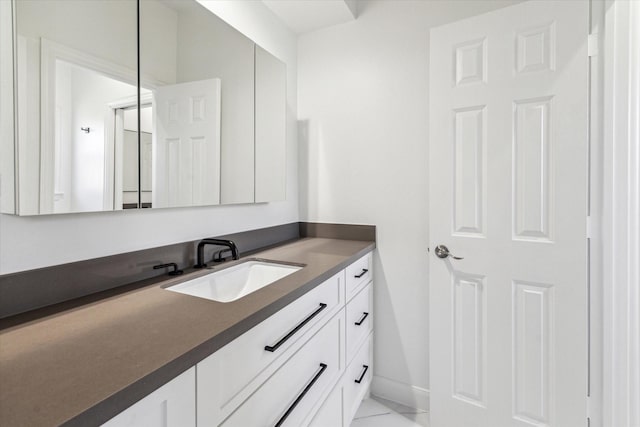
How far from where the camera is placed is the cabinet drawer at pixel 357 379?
1.54 m

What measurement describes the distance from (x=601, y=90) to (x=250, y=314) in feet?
5.68

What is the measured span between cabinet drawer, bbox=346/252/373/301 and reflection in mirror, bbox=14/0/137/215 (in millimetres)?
1068

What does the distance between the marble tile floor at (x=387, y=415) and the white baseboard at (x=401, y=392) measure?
0.03 metres

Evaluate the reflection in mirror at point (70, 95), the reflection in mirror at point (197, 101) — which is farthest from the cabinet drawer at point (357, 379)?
the reflection in mirror at point (70, 95)

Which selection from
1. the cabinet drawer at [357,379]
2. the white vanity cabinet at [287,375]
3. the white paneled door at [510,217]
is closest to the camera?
the white vanity cabinet at [287,375]

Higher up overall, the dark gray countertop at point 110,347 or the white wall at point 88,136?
the white wall at point 88,136

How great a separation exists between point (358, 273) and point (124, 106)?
4.30 ft

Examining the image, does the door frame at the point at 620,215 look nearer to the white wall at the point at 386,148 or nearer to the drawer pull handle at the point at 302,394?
the white wall at the point at 386,148

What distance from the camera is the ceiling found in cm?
188

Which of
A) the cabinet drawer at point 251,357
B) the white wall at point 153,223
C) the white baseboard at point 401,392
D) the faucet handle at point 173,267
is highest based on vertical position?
the white wall at point 153,223

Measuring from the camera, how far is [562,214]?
141 cm

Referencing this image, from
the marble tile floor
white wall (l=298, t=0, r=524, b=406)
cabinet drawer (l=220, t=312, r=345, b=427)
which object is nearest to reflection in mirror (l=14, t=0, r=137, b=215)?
cabinet drawer (l=220, t=312, r=345, b=427)

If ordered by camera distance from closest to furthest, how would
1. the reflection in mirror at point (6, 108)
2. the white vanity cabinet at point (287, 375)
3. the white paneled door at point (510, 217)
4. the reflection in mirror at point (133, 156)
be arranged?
the white vanity cabinet at point (287, 375), the reflection in mirror at point (6, 108), the reflection in mirror at point (133, 156), the white paneled door at point (510, 217)

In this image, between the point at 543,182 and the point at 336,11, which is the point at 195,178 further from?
the point at 543,182
